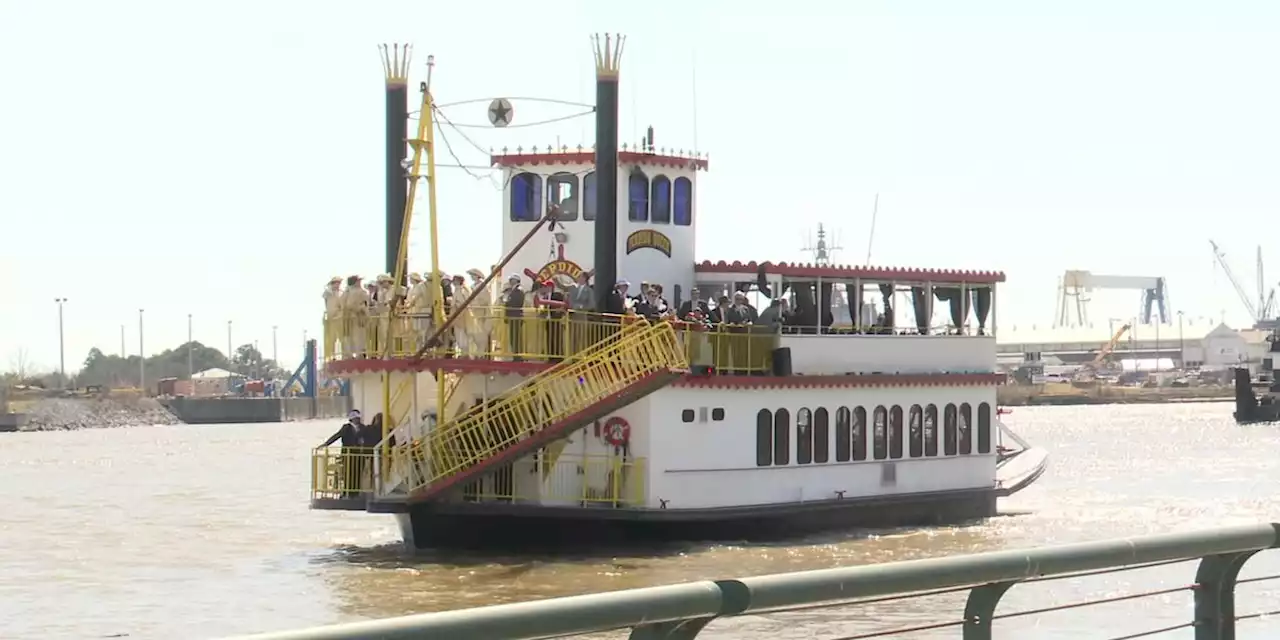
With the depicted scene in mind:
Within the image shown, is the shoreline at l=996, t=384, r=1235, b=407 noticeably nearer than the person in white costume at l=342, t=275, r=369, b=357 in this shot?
No

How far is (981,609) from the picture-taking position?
245 inches

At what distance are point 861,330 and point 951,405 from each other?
2264mm

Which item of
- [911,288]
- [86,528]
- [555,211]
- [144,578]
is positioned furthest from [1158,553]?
[86,528]

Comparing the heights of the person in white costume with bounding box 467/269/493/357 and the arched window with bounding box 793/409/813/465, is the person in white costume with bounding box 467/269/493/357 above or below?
above

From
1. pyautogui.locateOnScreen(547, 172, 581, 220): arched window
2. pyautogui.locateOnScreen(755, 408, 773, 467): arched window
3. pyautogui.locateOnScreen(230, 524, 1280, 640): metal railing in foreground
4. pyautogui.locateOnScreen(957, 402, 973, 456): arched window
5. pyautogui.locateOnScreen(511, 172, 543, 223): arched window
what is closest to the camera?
pyautogui.locateOnScreen(230, 524, 1280, 640): metal railing in foreground

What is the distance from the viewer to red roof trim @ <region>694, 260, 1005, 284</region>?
27547 millimetres

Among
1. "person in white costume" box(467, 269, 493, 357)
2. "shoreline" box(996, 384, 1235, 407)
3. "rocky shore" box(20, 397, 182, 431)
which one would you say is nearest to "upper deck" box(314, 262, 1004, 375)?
"person in white costume" box(467, 269, 493, 357)

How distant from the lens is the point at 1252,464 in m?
56.6

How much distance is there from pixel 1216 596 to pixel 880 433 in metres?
21.3

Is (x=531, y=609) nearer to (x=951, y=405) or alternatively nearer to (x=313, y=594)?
(x=313, y=594)

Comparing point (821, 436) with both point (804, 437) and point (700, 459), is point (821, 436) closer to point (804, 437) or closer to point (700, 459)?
point (804, 437)

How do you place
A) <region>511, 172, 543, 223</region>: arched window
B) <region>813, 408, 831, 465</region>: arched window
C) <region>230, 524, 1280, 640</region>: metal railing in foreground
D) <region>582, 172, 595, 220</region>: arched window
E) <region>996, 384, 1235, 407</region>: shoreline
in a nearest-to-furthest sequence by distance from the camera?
<region>230, 524, 1280, 640</region>: metal railing in foreground
<region>813, 408, 831, 465</region>: arched window
<region>582, 172, 595, 220</region>: arched window
<region>511, 172, 543, 223</region>: arched window
<region>996, 384, 1235, 407</region>: shoreline

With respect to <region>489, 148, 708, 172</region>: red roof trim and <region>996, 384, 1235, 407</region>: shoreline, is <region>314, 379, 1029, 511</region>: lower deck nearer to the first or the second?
<region>489, 148, 708, 172</region>: red roof trim

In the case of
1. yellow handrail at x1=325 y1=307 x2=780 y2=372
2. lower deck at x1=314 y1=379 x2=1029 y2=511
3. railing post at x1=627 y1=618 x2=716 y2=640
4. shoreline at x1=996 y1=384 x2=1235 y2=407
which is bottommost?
shoreline at x1=996 y1=384 x2=1235 y2=407
